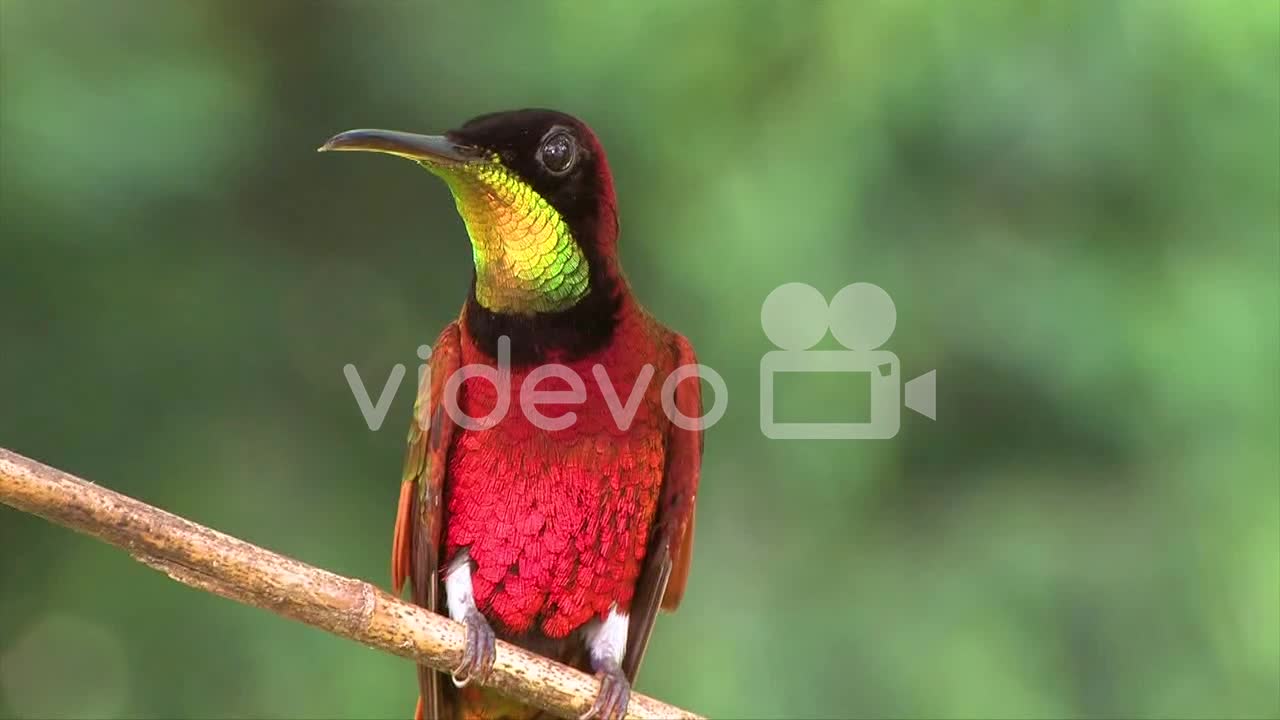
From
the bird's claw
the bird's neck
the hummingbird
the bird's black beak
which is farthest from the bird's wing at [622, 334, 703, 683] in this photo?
the bird's black beak

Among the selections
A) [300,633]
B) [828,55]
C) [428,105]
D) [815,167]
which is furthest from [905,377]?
[300,633]

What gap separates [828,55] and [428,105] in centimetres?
62

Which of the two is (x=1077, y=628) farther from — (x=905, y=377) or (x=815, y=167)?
(x=815, y=167)

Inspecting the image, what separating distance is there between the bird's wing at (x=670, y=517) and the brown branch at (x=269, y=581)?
0.22m

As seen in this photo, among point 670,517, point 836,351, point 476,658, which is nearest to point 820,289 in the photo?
point 836,351

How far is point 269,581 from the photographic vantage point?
45.2 inches

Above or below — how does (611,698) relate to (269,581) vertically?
below

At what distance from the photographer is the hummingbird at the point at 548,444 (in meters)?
1.39

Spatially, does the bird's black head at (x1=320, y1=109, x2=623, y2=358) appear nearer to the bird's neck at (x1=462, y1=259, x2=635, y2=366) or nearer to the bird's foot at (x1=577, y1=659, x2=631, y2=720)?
the bird's neck at (x1=462, y1=259, x2=635, y2=366)

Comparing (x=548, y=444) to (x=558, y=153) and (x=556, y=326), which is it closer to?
(x=556, y=326)

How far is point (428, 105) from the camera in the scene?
6.63 feet

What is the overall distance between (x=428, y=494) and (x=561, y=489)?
0.16 meters

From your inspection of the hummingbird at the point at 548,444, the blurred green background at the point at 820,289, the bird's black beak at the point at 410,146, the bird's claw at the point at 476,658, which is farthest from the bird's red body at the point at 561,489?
the blurred green background at the point at 820,289

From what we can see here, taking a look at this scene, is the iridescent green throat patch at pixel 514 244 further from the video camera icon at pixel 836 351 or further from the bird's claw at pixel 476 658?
the video camera icon at pixel 836 351
